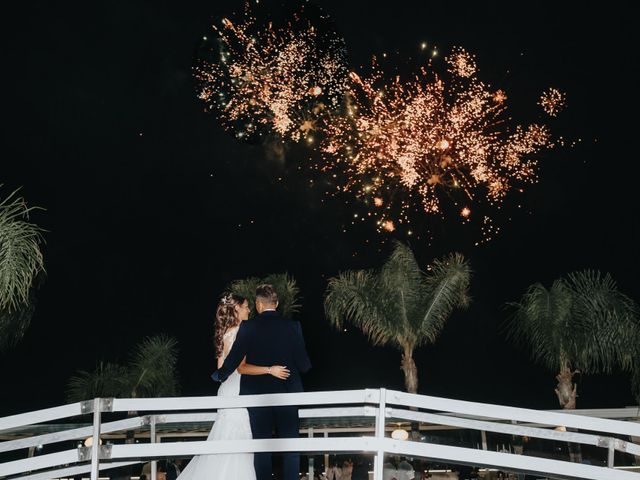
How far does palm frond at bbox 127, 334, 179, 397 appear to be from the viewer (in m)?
34.1

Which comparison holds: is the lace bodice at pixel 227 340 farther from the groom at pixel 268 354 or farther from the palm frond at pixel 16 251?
the palm frond at pixel 16 251

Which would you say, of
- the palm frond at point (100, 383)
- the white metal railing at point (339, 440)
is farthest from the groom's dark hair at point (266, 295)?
the palm frond at point (100, 383)

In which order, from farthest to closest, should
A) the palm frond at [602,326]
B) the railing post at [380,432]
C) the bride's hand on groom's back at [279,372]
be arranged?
the palm frond at [602,326]
the bride's hand on groom's back at [279,372]
the railing post at [380,432]

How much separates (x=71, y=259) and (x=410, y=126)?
25.4 metres

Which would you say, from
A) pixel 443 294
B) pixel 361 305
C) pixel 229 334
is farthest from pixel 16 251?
pixel 443 294

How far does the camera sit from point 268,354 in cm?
777

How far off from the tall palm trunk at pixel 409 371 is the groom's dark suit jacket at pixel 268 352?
614 inches

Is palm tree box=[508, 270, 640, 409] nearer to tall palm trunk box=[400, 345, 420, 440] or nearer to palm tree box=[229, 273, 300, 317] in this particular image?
tall palm trunk box=[400, 345, 420, 440]

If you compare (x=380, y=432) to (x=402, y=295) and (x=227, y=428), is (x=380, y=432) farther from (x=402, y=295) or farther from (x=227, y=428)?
(x=402, y=295)

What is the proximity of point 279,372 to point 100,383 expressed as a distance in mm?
→ 30490

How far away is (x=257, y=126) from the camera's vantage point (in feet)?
70.3

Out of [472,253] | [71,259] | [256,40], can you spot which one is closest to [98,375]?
[71,259]

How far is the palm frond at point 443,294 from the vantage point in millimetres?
24688

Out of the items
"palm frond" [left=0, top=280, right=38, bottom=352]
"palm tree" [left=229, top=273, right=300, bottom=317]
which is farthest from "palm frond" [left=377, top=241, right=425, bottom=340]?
"palm frond" [left=0, top=280, right=38, bottom=352]
